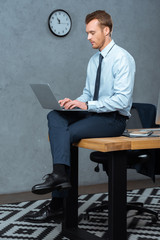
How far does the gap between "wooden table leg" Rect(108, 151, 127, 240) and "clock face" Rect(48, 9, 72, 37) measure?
227cm

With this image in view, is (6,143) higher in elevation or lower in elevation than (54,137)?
lower

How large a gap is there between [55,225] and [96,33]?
54.7 inches

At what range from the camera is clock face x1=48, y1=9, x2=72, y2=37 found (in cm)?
401

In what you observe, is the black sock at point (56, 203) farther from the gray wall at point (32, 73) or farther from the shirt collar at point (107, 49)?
the gray wall at point (32, 73)

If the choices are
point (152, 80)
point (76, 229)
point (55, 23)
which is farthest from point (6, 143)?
point (152, 80)

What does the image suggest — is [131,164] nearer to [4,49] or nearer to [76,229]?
[76,229]

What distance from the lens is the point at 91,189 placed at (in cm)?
402

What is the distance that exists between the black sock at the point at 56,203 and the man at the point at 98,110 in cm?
23

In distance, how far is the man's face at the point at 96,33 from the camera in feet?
8.09

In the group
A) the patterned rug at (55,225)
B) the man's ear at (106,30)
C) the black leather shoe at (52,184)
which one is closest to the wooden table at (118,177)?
the black leather shoe at (52,184)

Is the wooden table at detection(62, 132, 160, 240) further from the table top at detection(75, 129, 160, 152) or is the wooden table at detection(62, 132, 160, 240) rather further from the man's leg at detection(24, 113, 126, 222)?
the man's leg at detection(24, 113, 126, 222)

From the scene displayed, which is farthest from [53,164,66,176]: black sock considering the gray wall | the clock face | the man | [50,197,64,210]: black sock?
the clock face

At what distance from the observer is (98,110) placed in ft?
7.62

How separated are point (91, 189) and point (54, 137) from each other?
1873mm
